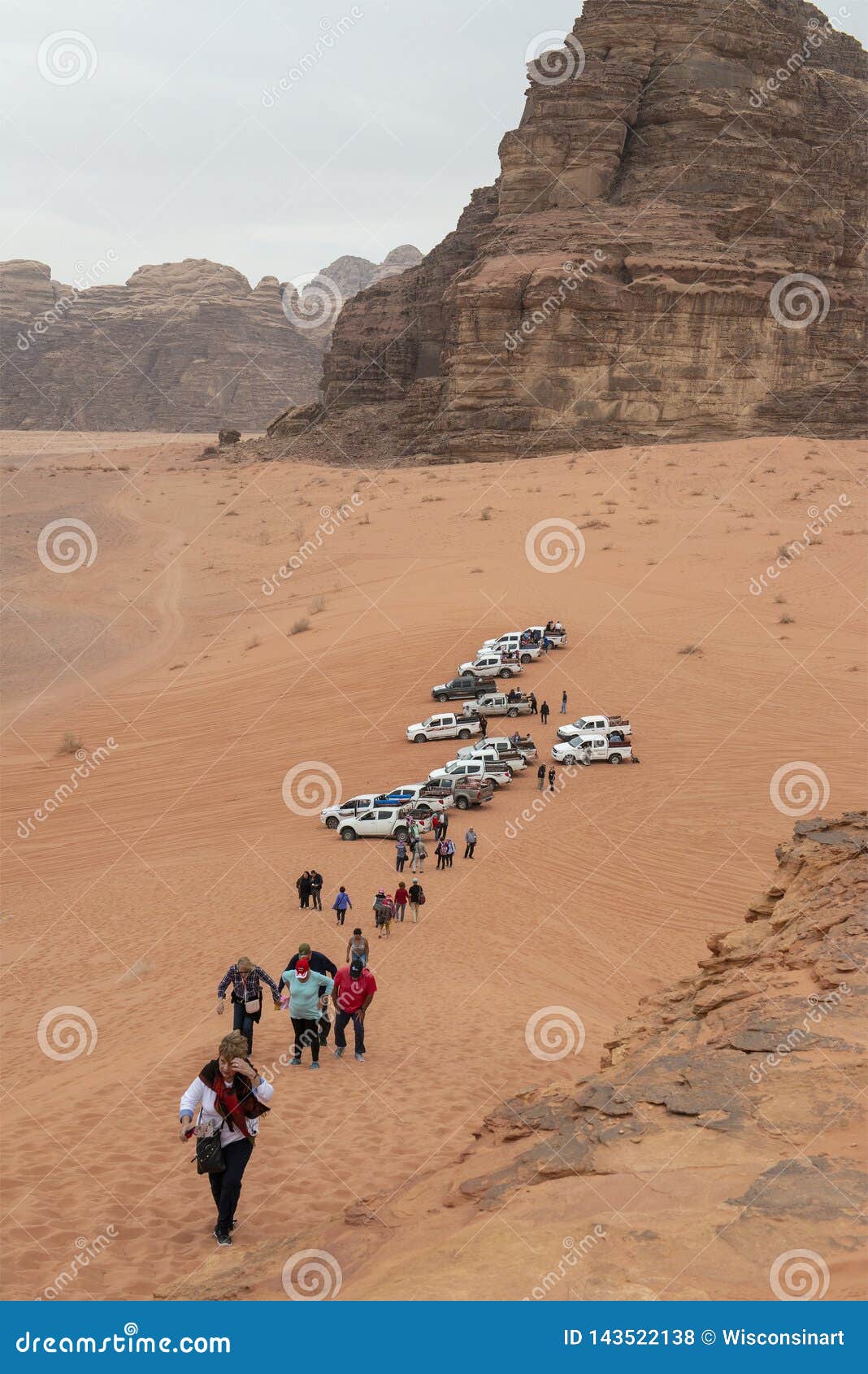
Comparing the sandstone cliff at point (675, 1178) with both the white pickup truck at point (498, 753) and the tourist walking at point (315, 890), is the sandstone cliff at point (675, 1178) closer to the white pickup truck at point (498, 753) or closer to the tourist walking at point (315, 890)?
the tourist walking at point (315, 890)

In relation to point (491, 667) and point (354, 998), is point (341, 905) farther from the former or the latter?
point (491, 667)

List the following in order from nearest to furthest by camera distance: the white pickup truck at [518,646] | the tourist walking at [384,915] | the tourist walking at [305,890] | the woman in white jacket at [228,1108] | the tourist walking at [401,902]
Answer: the woman in white jacket at [228,1108] → the tourist walking at [384,915] → the tourist walking at [401,902] → the tourist walking at [305,890] → the white pickup truck at [518,646]

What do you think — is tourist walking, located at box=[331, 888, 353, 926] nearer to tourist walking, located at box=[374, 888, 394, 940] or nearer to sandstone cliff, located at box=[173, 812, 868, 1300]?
tourist walking, located at box=[374, 888, 394, 940]

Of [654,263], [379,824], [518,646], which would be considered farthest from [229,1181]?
[654,263]

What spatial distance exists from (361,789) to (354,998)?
50.5 feet

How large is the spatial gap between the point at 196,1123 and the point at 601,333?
226 ft

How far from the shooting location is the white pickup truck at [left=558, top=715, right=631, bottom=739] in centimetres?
2812

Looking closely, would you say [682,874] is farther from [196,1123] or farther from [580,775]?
[196,1123]

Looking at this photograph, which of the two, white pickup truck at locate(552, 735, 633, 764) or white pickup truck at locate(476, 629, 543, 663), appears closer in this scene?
white pickup truck at locate(552, 735, 633, 764)

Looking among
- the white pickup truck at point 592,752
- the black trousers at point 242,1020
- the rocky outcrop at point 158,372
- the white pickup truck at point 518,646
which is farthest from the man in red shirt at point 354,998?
the rocky outcrop at point 158,372

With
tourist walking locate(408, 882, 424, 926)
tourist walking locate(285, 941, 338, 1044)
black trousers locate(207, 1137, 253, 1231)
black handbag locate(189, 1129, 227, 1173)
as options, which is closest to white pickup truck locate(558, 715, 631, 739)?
tourist walking locate(408, 882, 424, 926)

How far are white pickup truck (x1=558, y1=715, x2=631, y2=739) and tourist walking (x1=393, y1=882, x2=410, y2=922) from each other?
10.8 m

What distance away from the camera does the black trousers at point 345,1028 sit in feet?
38.0

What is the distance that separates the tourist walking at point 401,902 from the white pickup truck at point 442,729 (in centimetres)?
1170
